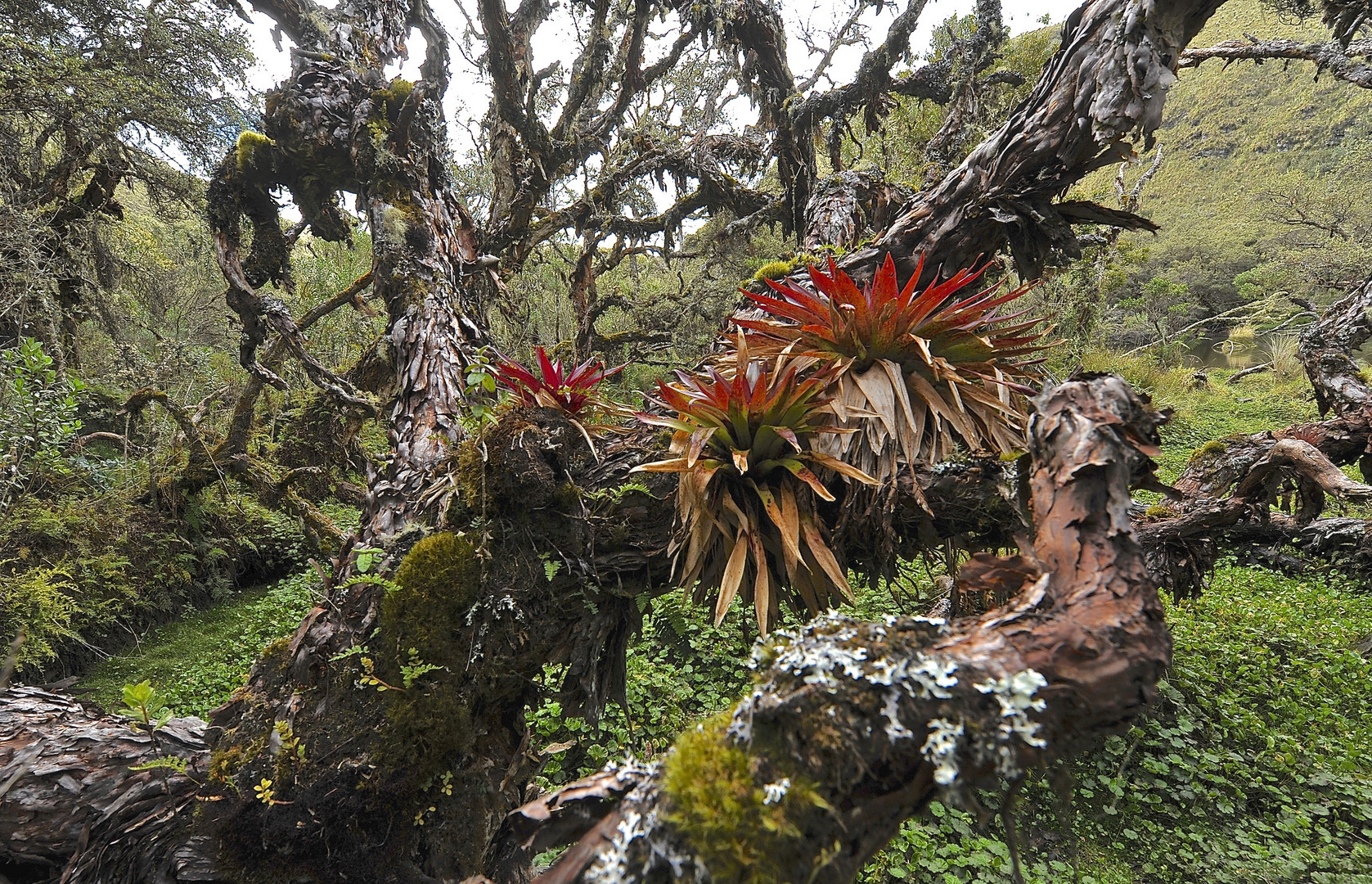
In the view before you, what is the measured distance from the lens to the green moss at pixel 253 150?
3.38 m

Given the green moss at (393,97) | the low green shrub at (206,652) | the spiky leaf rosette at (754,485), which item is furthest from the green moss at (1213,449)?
the low green shrub at (206,652)

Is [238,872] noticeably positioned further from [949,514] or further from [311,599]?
[311,599]

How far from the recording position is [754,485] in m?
1.66

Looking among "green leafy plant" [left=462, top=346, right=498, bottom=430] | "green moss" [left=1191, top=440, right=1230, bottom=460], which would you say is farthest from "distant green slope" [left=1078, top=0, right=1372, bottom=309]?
"green leafy plant" [left=462, top=346, right=498, bottom=430]

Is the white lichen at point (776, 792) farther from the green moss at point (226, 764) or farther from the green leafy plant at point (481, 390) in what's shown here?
the green moss at point (226, 764)

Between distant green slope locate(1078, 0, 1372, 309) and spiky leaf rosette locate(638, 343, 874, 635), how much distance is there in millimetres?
19566

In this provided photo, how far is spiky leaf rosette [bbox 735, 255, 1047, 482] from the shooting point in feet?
5.46

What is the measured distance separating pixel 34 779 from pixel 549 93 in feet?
26.3

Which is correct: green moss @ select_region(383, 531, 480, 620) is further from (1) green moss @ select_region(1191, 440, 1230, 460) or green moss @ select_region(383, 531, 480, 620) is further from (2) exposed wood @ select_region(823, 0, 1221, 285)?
(1) green moss @ select_region(1191, 440, 1230, 460)

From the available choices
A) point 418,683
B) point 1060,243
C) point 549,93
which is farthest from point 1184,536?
point 549,93

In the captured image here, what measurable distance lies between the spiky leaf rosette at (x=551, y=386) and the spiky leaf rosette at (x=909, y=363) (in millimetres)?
643

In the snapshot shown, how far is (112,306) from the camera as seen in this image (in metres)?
7.13

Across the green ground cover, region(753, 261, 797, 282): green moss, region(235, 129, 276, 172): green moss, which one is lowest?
the green ground cover

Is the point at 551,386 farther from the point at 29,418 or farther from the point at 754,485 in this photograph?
the point at 29,418
